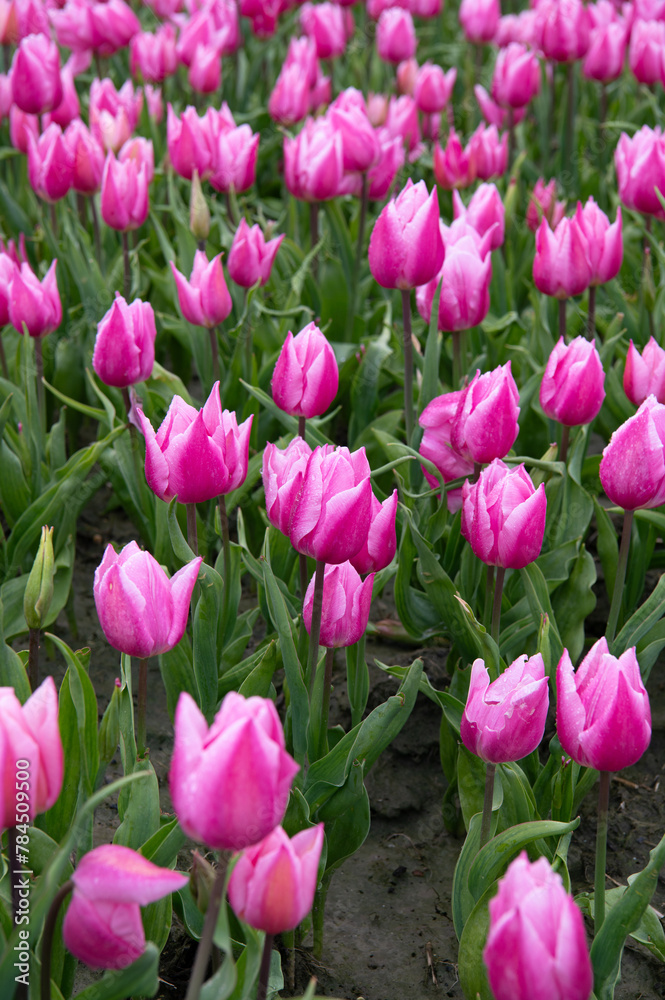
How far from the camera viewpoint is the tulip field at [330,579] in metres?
1.02

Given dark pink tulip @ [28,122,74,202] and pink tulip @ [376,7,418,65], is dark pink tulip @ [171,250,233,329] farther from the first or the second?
pink tulip @ [376,7,418,65]

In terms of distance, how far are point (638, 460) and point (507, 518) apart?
21 centimetres

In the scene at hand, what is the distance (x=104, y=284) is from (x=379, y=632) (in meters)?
1.29

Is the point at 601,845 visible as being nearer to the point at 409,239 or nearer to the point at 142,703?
the point at 142,703

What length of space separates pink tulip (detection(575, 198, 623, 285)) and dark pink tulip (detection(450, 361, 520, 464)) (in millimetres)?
723

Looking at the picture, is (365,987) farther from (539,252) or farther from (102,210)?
(102,210)

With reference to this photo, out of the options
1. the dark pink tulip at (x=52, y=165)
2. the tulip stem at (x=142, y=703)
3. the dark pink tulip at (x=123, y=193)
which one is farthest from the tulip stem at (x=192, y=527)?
the dark pink tulip at (x=52, y=165)

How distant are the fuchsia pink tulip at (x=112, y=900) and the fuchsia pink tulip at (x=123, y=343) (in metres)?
1.10

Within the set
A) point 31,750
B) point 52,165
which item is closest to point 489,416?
point 31,750

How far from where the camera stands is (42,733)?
0.97 m

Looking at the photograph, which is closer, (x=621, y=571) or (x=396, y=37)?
(x=621, y=571)

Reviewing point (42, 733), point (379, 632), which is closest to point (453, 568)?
point (379, 632)

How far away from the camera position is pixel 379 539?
57.7 inches

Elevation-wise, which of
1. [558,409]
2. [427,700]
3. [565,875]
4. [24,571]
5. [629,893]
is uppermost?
[558,409]
